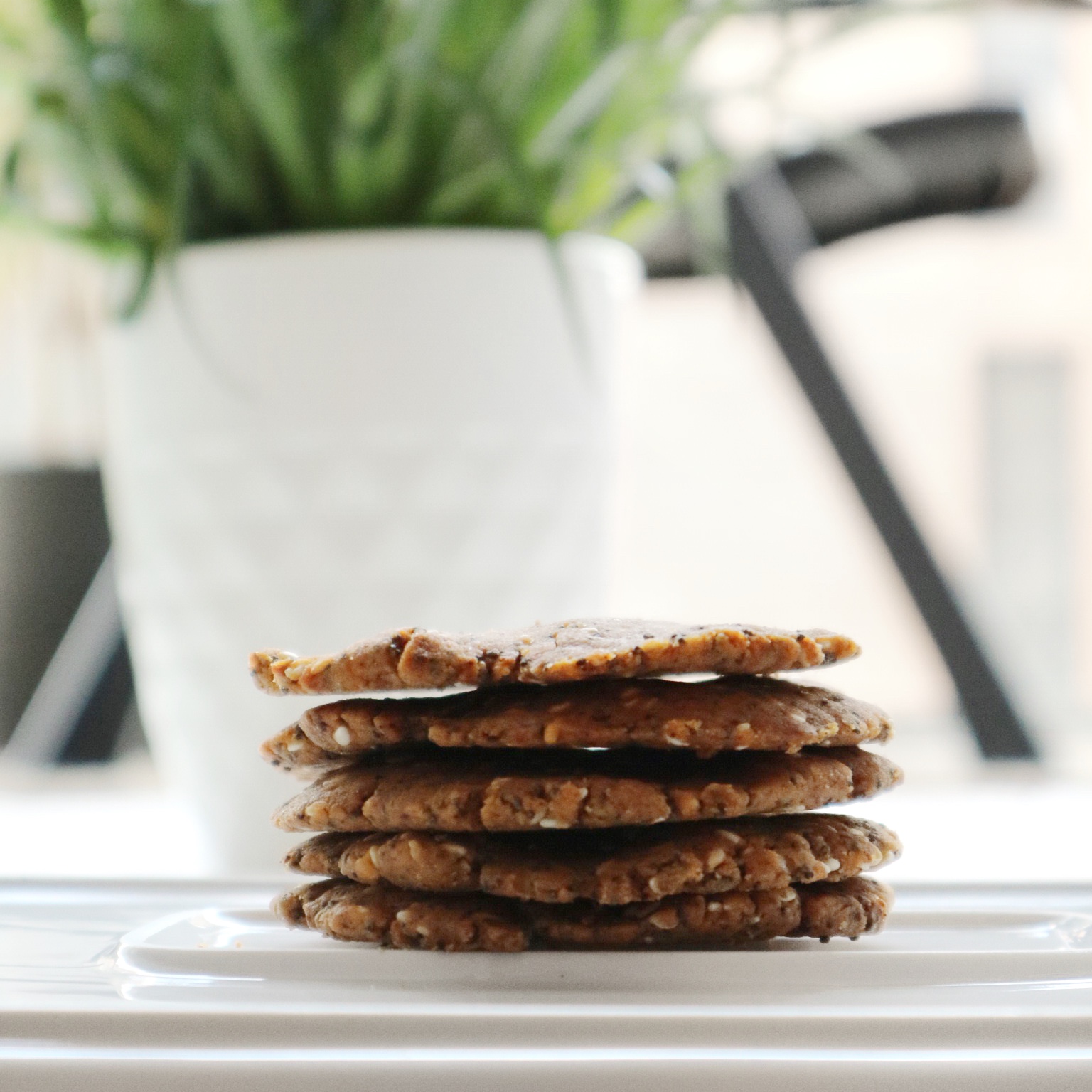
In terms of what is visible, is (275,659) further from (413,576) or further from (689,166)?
(689,166)

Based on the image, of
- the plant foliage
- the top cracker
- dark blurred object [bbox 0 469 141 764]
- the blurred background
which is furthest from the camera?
dark blurred object [bbox 0 469 141 764]

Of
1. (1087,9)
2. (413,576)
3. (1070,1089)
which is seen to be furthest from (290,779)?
(1087,9)

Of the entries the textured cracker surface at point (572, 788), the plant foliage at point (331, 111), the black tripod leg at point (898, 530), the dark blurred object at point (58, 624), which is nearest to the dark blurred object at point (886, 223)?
the black tripod leg at point (898, 530)

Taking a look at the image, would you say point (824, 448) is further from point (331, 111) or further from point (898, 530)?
point (331, 111)

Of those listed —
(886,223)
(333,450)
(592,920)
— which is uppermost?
(886,223)

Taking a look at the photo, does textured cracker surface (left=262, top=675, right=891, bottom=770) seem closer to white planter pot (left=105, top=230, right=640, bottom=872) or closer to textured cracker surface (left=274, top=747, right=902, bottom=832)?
textured cracker surface (left=274, top=747, right=902, bottom=832)

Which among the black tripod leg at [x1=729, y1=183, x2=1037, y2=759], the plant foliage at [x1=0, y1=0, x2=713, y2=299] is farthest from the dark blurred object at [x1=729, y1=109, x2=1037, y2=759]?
the plant foliage at [x1=0, y1=0, x2=713, y2=299]

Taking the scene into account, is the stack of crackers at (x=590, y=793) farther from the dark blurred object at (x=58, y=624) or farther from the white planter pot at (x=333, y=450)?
the dark blurred object at (x=58, y=624)

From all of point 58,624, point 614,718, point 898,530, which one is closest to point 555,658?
point 614,718
